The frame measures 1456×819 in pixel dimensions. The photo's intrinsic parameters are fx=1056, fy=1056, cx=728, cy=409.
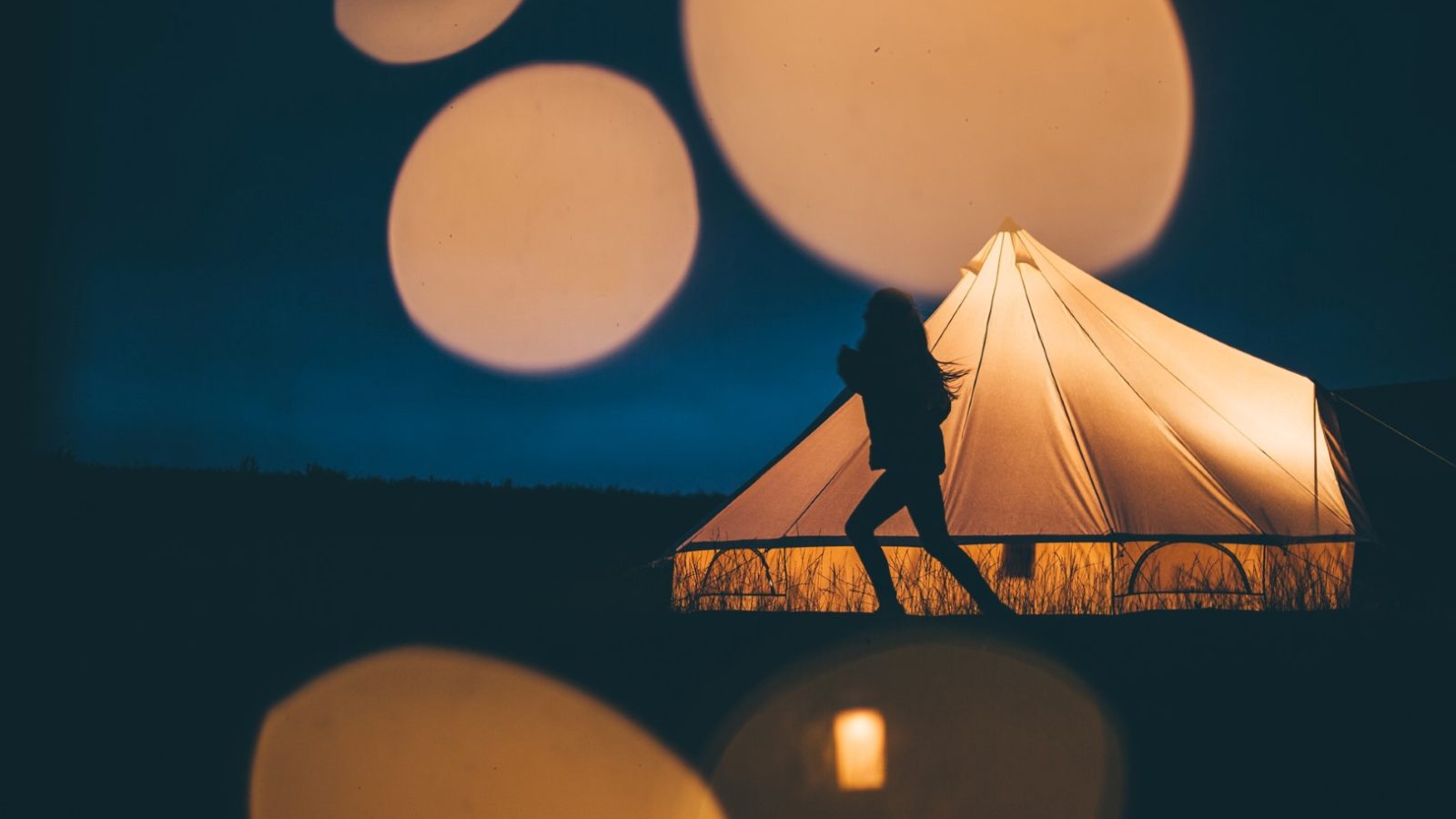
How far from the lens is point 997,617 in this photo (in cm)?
347

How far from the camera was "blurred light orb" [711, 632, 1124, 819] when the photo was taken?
2.20 m

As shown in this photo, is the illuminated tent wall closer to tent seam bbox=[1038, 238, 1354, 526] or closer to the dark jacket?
tent seam bbox=[1038, 238, 1354, 526]

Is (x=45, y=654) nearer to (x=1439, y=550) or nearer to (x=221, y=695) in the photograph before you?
(x=221, y=695)

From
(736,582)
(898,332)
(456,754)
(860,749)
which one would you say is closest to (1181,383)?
(736,582)

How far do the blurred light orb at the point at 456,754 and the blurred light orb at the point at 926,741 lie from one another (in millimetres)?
201

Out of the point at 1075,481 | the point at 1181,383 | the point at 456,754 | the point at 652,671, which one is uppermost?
the point at 1181,383

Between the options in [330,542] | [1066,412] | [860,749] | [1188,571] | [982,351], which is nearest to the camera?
[860,749]

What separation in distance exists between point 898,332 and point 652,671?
4.94 feet

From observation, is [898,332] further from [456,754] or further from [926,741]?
[456,754]

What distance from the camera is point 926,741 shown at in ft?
7.92

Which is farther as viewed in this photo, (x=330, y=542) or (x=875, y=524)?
(x=330, y=542)

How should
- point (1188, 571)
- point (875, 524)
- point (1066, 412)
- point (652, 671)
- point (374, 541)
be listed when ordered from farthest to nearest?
point (374, 541)
point (1066, 412)
point (1188, 571)
point (875, 524)
point (652, 671)

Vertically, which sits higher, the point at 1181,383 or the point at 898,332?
the point at 1181,383

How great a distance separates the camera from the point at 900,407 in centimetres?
364
